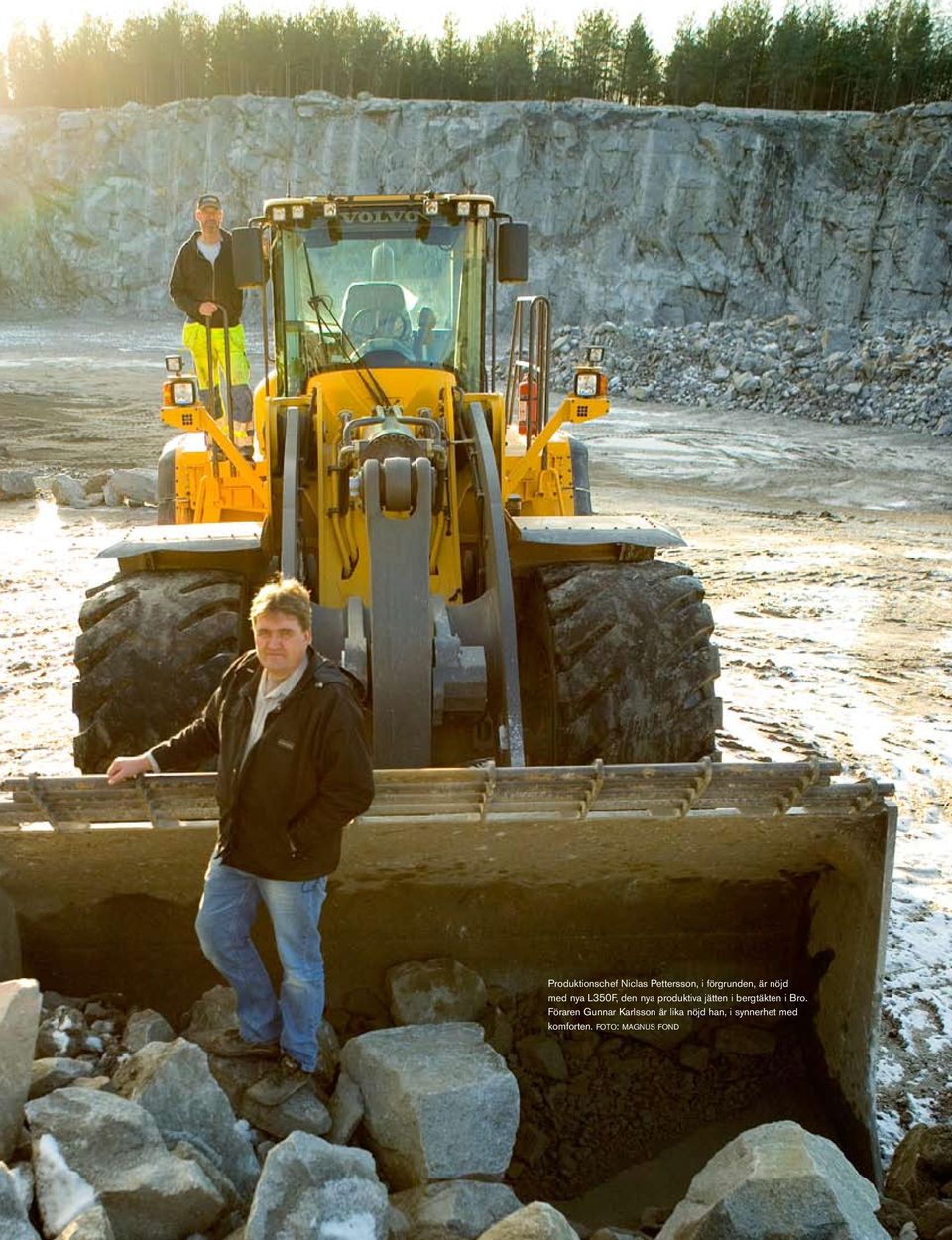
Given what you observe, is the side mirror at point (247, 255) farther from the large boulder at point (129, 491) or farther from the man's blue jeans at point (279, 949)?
the large boulder at point (129, 491)

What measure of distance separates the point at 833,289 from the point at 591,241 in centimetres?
768

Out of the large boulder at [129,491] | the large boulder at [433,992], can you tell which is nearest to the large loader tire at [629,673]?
→ the large boulder at [433,992]

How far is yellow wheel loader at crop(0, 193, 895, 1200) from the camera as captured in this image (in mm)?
3467

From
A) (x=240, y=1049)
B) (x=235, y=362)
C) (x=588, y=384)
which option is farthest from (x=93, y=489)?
(x=240, y=1049)

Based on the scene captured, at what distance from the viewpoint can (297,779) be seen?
3070 mm

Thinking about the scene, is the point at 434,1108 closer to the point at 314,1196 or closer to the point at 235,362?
the point at 314,1196

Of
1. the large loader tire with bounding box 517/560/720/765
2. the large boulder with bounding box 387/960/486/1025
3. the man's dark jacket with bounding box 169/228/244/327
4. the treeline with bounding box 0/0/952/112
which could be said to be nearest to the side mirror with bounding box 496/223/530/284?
the large loader tire with bounding box 517/560/720/765

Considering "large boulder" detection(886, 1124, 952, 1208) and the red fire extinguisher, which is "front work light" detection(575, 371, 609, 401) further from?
"large boulder" detection(886, 1124, 952, 1208)

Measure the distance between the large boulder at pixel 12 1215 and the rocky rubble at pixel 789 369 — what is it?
19552mm

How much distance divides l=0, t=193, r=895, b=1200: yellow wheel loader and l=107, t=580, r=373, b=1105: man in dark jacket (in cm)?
25

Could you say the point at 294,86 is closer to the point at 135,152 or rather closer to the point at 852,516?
the point at 135,152

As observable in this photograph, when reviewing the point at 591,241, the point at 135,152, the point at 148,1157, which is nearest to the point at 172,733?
the point at 148,1157

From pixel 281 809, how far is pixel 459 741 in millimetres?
1681

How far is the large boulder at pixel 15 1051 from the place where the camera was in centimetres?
282
